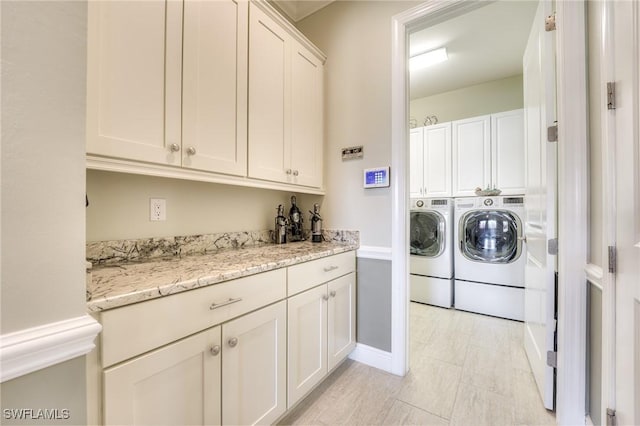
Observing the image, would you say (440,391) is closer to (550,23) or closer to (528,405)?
(528,405)

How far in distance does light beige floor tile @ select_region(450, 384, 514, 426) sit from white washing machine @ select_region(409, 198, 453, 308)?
1.49 metres

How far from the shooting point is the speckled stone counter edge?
3.84 feet

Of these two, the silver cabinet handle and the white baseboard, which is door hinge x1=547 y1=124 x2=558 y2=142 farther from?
the silver cabinet handle

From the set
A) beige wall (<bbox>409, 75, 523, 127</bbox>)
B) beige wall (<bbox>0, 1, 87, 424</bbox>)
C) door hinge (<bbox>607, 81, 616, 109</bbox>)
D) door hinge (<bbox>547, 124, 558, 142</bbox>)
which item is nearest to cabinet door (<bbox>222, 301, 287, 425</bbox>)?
beige wall (<bbox>0, 1, 87, 424</bbox>)

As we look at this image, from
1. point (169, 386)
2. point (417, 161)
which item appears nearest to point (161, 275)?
point (169, 386)

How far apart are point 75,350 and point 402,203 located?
5.52ft

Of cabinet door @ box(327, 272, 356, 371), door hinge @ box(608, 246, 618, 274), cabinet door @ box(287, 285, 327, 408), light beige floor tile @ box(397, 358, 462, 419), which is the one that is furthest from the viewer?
cabinet door @ box(327, 272, 356, 371)

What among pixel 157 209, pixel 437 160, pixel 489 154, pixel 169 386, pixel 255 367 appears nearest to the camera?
pixel 169 386

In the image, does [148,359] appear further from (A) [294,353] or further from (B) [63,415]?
(A) [294,353]

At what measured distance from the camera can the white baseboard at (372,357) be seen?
181 centimetres

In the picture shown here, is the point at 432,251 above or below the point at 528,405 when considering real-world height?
above

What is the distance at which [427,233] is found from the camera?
3195 millimetres

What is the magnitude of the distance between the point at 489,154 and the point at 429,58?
4.30 feet

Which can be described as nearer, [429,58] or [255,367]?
[255,367]
